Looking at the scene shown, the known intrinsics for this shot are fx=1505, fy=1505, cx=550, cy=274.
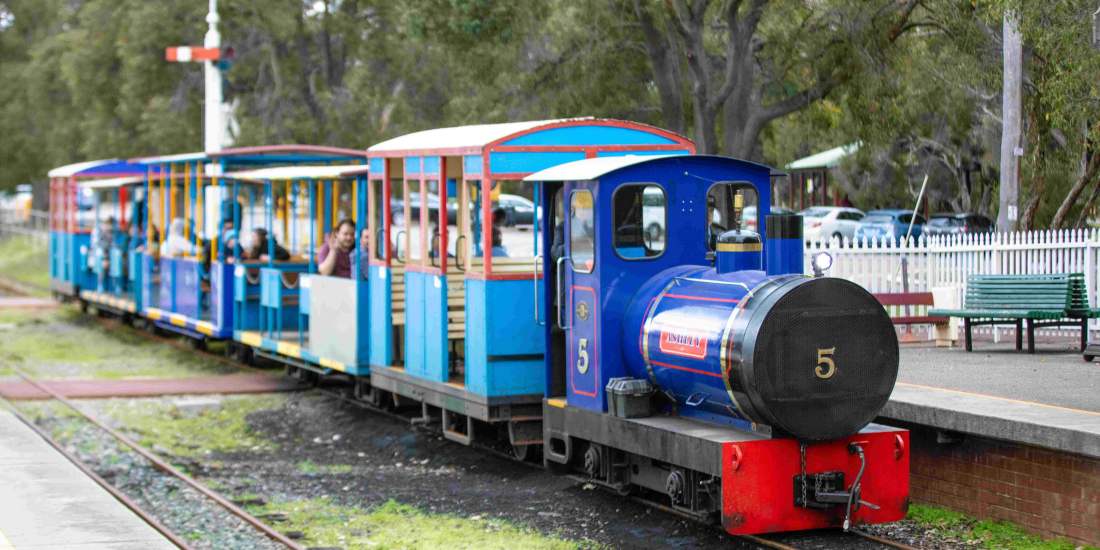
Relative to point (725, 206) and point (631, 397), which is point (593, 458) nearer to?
point (631, 397)

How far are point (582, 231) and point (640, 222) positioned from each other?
1.42 ft

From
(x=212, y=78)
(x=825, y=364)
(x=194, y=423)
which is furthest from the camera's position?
(x=212, y=78)

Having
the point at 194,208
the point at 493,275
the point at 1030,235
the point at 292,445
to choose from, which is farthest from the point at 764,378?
the point at 194,208

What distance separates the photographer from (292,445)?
1446 cm

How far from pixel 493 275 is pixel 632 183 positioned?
1.94 m

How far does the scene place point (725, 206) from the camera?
1050 centimetres

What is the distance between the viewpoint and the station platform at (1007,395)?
9352 mm

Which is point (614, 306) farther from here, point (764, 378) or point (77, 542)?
point (77, 542)

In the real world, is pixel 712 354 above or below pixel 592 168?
below

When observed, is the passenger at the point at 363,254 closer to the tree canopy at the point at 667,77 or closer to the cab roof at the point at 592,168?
the cab roof at the point at 592,168

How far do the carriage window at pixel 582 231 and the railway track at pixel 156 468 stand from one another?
2.72 m

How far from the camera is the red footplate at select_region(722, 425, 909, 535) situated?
29.5 ft

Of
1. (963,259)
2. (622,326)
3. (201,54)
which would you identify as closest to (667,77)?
(963,259)

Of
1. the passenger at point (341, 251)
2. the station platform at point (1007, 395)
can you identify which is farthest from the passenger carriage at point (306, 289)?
the station platform at point (1007, 395)
